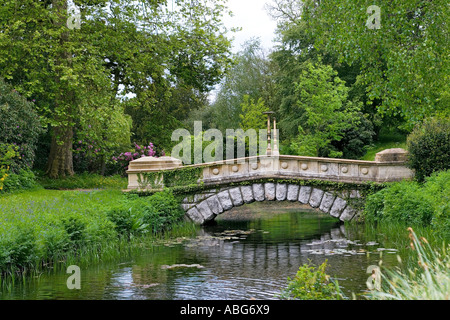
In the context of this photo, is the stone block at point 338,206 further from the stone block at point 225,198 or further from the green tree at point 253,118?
the green tree at point 253,118

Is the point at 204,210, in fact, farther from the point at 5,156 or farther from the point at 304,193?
the point at 5,156

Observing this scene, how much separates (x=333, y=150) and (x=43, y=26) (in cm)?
1757

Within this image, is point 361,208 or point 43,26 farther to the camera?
point 43,26

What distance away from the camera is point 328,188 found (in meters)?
17.8

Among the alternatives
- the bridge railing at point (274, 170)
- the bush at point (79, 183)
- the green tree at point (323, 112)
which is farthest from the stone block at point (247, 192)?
the green tree at point (323, 112)

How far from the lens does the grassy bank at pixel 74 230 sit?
9.45 meters

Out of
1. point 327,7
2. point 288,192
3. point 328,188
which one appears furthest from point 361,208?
point 327,7

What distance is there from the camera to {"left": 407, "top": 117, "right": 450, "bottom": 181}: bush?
1527 centimetres

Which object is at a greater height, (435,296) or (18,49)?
(18,49)

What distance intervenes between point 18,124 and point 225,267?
11.7 meters

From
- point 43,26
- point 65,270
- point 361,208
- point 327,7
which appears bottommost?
point 65,270

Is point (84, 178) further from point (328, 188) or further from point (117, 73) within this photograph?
point (328, 188)

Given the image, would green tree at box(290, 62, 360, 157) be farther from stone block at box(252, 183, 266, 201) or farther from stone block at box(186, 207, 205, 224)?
stone block at box(186, 207, 205, 224)

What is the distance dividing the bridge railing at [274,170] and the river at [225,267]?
1759 millimetres
